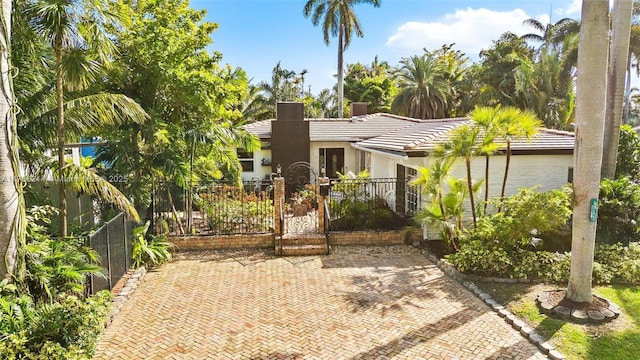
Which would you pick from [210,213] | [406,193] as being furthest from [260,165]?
[406,193]

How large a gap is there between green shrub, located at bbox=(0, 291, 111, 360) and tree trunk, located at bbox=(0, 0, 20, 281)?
28.6 inches

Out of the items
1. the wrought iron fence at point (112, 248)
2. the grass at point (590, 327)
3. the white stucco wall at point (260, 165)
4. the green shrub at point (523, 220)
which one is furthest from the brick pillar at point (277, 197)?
the white stucco wall at point (260, 165)

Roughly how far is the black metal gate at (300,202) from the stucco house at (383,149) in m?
0.55

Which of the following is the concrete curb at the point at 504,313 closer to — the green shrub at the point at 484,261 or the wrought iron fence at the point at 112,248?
the green shrub at the point at 484,261

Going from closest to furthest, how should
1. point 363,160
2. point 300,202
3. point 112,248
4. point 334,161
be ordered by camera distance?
point 112,248 < point 300,202 < point 363,160 < point 334,161

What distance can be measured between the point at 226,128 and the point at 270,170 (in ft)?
31.1

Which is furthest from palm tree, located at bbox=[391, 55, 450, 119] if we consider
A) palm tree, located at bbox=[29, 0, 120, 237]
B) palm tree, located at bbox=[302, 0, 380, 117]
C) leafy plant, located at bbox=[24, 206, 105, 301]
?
leafy plant, located at bbox=[24, 206, 105, 301]

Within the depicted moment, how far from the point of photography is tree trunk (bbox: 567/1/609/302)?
6.79 m

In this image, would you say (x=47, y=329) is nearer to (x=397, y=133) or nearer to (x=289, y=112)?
(x=397, y=133)

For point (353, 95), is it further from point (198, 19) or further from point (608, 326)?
point (608, 326)

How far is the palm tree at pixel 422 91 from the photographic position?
105ft

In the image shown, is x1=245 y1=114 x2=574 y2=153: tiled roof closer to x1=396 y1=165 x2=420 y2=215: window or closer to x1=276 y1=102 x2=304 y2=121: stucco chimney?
x1=396 y1=165 x2=420 y2=215: window

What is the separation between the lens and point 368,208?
1346 centimetres

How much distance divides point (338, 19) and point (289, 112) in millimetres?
17608
